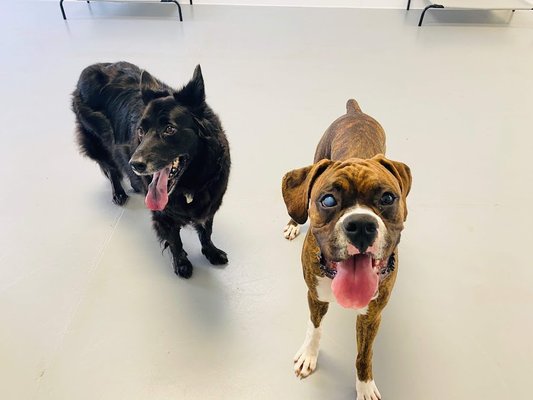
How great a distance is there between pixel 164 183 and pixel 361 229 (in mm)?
924

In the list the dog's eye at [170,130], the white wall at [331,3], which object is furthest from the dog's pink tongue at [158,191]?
the white wall at [331,3]

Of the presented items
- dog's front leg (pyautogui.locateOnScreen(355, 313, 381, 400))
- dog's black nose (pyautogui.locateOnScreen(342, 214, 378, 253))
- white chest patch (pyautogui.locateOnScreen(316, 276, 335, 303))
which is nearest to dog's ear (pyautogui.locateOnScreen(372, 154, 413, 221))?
dog's black nose (pyautogui.locateOnScreen(342, 214, 378, 253))

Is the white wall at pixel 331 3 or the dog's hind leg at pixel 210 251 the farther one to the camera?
the white wall at pixel 331 3

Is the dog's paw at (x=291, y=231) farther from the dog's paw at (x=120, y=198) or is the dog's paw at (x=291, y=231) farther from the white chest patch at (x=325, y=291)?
the dog's paw at (x=120, y=198)

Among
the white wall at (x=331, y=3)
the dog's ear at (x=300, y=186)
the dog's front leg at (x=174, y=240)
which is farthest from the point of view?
the white wall at (x=331, y=3)

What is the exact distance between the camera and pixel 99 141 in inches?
88.7

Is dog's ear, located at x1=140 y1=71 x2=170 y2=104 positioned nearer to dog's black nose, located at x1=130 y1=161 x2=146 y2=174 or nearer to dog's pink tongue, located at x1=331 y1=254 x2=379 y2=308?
dog's black nose, located at x1=130 y1=161 x2=146 y2=174

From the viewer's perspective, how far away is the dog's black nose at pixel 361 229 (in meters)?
1.03

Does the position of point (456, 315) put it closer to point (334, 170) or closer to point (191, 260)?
point (334, 170)

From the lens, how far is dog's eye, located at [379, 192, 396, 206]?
3.62 feet

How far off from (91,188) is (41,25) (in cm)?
309

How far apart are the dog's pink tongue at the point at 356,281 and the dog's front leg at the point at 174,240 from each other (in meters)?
0.98

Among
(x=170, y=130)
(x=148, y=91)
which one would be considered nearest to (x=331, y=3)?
(x=148, y=91)

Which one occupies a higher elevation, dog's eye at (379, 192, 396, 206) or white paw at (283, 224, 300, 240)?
dog's eye at (379, 192, 396, 206)
